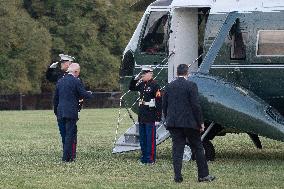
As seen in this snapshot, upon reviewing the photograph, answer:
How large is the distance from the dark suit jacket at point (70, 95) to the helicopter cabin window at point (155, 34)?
238 cm

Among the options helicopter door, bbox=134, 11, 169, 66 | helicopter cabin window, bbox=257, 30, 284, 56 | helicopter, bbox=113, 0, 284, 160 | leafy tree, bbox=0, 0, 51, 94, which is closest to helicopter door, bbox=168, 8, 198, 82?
helicopter, bbox=113, 0, 284, 160

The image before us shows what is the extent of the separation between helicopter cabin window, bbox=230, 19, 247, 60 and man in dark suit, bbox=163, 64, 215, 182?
13.3 ft

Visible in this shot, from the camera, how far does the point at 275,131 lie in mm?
17734

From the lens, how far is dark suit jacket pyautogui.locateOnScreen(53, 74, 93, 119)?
62.3 feet

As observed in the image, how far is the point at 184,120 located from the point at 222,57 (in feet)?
14.2

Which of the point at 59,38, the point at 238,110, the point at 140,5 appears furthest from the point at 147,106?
the point at 59,38

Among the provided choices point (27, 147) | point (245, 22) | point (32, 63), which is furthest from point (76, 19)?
point (245, 22)

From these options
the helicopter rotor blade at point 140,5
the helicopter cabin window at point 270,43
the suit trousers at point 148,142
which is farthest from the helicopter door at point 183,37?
the helicopter rotor blade at point 140,5

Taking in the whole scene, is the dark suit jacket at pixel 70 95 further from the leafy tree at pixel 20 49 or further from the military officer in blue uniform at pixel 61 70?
the leafy tree at pixel 20 49

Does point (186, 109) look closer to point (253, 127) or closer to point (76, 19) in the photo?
point (253, 127)

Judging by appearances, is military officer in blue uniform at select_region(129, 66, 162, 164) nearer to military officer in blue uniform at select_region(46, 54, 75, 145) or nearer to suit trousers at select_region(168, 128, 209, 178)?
military officer in blue uniform at select_region(46, 54, 75, 145)

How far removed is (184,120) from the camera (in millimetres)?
15180

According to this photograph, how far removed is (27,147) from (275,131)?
27.7ft

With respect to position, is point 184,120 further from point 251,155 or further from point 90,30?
point 90,30
